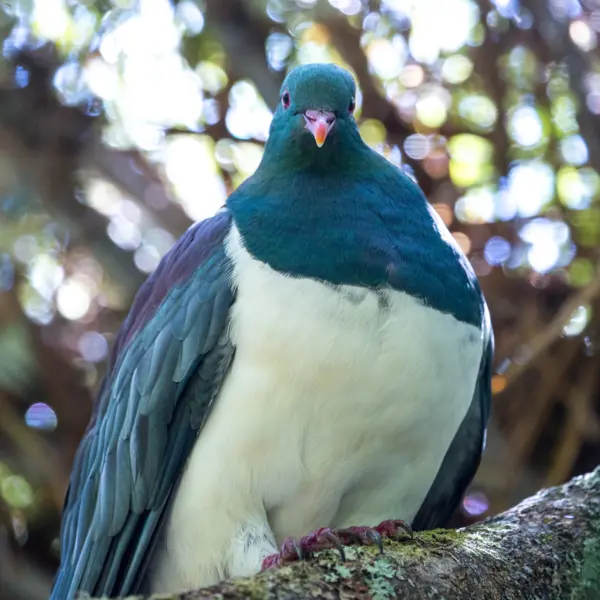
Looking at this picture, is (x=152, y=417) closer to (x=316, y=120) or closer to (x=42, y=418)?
(x=316, y=120)

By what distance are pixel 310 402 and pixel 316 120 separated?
0.79 metres

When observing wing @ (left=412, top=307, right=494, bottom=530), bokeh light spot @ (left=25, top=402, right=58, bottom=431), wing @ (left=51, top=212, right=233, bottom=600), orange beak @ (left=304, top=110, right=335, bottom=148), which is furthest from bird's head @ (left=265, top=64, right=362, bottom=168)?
bokeh light spot @ (left=25, top=402, right=58, bottom=431)

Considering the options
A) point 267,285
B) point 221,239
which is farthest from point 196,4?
point 267,285

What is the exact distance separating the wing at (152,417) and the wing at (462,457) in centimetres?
77

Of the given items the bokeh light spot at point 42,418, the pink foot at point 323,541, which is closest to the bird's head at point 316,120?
the pink foot at point 323,541

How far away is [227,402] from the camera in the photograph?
7.57ft

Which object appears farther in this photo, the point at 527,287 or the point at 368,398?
the point at 527,287

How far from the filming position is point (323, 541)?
198cm

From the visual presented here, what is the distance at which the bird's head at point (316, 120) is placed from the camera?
8.40ft

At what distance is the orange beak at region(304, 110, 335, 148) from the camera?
2.49 metres

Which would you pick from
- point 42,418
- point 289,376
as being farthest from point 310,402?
point 42,418

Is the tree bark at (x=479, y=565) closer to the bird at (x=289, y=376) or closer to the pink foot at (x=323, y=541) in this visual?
the pink foot at (x=323, y=541)

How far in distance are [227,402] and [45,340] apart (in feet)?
5.57

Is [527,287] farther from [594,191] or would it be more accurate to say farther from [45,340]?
[45,340]
